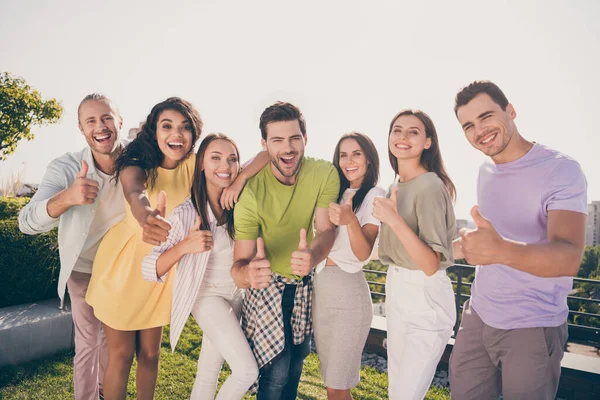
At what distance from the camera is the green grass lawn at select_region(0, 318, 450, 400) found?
12.1 ft

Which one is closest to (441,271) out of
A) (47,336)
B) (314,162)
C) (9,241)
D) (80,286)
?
(314,162)

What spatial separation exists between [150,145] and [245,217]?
892 mm

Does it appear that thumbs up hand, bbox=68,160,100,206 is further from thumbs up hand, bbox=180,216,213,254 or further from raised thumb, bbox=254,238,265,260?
raised thumb, bbox=254,238,265,260

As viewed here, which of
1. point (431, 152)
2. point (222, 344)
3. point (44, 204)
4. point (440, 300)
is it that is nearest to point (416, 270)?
point (440, 300)

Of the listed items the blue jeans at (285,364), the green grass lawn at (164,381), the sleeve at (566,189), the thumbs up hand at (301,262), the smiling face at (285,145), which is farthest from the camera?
the green grass lawn at (164,381)

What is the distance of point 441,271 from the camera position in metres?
2.40

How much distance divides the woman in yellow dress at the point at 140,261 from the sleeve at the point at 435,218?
1630 millimetres

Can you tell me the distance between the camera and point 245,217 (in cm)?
268

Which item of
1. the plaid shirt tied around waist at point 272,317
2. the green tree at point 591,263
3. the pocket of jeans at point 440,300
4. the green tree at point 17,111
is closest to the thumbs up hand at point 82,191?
the plaid shirt tied around waist at point 272,317

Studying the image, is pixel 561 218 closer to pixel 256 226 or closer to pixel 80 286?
pixel 256 226

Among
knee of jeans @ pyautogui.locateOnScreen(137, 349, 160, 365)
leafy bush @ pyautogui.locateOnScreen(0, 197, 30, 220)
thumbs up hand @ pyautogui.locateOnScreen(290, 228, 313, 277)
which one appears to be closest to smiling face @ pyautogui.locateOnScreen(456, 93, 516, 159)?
thumbs up hand @ pyautogui.locateOnScreen(290, 228, 313, 277)

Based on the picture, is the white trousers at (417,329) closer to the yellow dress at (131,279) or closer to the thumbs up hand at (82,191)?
the yellow dress at (131,279)

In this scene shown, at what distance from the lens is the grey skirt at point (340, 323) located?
2625 millimetres

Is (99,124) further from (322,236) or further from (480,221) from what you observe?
(480,221)
